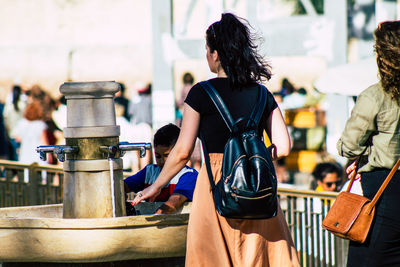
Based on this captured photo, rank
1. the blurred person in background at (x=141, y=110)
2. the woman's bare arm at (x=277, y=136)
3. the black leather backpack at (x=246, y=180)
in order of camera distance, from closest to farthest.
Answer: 1. the black leather backpack at (x=246, y=180)
2. the woman's bare arm at (x=277, y=136)
3. the blurred person in background at (x=141, y=110)

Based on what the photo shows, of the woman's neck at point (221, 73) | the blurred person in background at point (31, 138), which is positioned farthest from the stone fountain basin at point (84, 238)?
the blurred person in background at point (31, 138)

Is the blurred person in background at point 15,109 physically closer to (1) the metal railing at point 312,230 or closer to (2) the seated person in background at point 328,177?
(2) the seated person in background at point 328,177

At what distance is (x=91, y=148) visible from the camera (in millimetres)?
4012

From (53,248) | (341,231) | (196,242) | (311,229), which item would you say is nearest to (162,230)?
(196,242)

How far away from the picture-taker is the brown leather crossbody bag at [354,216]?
3.90 metres

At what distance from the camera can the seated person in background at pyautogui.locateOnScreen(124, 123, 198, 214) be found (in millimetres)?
4391

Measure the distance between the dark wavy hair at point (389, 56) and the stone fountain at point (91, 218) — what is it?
45.2 inches

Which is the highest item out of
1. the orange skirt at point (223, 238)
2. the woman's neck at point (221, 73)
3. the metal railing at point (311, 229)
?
the woman's neck at point (221, 73)

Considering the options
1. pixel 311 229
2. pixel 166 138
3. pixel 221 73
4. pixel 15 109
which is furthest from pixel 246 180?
pixel 15 109

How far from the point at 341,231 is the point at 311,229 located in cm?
211

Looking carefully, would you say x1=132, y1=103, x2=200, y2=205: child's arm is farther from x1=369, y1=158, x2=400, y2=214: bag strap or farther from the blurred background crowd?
the blurred background crowd

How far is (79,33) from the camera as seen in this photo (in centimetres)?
2914

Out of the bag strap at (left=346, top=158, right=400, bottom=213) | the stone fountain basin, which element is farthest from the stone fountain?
the bag strap at (left=346, top=158, right=400, bottom=213)

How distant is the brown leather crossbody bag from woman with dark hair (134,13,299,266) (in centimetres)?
34
